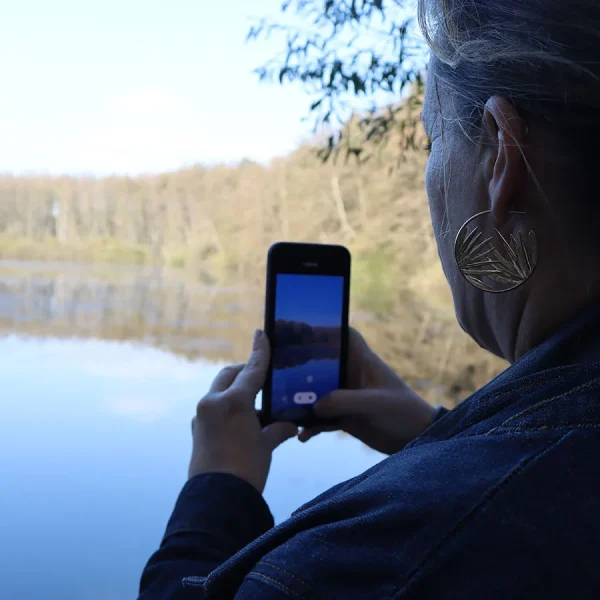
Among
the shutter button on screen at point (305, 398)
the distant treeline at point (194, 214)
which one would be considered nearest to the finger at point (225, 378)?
the shutter button on screen at point (305, 398)

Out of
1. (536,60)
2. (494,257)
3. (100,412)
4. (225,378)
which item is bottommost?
(100,412)

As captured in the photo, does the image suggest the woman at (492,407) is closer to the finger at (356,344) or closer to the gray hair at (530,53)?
the gray hair at (530,53)

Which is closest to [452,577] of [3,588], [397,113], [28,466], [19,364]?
[3,588]

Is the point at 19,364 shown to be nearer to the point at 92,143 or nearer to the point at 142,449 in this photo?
the point at 142,449

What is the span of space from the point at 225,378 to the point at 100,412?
881 millimetres

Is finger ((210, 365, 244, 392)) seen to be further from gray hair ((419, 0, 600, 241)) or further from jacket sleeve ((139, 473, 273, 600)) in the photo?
gray hair ((419, 0, 600, 241))

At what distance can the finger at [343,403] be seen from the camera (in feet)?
2.53

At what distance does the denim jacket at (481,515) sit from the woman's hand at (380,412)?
0.37 metres

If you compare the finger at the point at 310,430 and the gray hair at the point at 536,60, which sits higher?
the gray hair at the point at 536,60

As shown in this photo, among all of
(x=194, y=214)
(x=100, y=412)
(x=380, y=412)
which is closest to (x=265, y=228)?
(x=194, y=214)

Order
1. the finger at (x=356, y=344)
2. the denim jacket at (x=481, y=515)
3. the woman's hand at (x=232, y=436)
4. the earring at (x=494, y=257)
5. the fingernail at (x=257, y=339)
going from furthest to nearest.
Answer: the finger at (x=356, y=344) → the fingernail at (x=257, y=339) → the woman's hand at (x=232, y=436) → the earring at (x=494, y=257) → the denim jacket at (x=481, y=515)

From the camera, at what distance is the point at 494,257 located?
42 cm

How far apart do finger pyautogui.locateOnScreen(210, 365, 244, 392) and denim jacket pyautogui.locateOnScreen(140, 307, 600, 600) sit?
0.29 metres

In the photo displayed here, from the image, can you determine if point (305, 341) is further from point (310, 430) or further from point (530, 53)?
point (530, 53)
